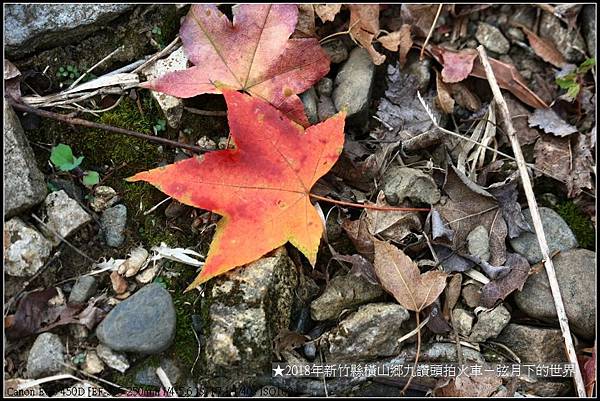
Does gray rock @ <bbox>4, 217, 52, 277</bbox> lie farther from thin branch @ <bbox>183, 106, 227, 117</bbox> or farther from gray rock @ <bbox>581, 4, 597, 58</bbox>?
gray rock @ <bbox>581, 4, 597, 58</bbox>

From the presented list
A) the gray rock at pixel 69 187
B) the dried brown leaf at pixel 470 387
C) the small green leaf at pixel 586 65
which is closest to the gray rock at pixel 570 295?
the dried brown leaf at pixel 470 387

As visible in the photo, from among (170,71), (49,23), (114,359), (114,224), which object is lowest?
(114,359)

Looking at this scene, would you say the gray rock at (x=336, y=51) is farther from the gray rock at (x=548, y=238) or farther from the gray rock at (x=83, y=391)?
the gray rock at (x=83, y=391)

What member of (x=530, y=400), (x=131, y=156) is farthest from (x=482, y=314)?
(x=131, y=156)

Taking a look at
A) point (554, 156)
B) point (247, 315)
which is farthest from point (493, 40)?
point (247, 315)

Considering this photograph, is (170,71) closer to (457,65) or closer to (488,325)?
(457,65)

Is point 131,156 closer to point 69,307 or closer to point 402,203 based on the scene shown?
point 69,307
